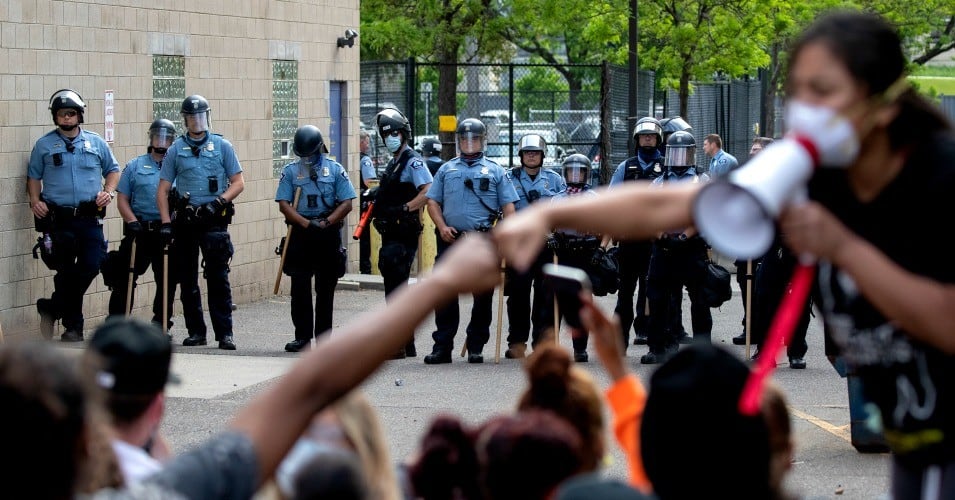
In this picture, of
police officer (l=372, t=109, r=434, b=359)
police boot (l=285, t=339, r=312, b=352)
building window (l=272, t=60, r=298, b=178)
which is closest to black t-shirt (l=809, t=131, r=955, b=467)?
police officer (l=372, t=109, r=434, b=359)

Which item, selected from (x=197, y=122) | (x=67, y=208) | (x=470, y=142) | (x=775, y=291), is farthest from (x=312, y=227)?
(x=775, y=291)

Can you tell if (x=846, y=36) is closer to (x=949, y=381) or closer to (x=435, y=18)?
(x=949, y=381)

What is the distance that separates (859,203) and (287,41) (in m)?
15.3

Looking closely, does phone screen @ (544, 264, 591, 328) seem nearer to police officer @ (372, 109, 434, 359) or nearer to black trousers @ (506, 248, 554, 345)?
black trousers @ (506, 248, 554, 345)

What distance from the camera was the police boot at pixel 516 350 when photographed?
12.7 m

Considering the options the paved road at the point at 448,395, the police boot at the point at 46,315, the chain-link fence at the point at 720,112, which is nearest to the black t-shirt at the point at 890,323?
the paved road at the point at 448,395

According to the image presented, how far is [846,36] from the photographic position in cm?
272

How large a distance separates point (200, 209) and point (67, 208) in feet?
3.77

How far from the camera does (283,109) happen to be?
696 inches

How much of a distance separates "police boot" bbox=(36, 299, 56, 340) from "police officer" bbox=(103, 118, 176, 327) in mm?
598

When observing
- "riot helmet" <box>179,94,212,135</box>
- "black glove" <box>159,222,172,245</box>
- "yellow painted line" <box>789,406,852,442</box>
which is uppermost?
"riot helmet" <box>179,94,212,135</box>

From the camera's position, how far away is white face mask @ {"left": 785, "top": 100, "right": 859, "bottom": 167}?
2596mm

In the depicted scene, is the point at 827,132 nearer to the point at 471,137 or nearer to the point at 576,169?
the point at 471,137

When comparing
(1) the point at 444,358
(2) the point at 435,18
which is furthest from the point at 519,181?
(2) the point at 435,18
